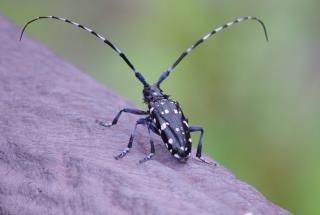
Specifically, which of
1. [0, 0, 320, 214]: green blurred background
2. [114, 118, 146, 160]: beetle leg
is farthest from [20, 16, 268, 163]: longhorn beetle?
[0, 0, 320, 214]: green blurred background

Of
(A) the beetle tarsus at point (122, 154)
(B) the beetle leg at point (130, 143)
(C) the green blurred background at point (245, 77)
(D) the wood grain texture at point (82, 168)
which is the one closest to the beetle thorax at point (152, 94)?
(D) the wood grain texture at point (82, 168)

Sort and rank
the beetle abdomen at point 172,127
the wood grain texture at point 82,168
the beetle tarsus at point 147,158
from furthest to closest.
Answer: the beetle abdomen at point 172,127, the beetle tarsus at point 147,158, the wood grain texture at point 82,168

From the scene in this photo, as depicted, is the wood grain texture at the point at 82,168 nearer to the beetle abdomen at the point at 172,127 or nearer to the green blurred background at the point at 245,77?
the beetle abdomen at the point at 172,127

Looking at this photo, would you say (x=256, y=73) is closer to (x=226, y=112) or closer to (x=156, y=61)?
(x=226, y=112)

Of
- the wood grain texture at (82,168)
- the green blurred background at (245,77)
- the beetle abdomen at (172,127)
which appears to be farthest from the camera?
the green blurred background at (245,77)

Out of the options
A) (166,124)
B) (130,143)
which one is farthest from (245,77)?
(130,143)

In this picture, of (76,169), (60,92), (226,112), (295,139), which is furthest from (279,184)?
(76,169)

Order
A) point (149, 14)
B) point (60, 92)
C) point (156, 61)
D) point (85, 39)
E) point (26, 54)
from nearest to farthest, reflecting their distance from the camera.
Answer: point (60, 92) < point (26, 54) < point (156, 61) < point (149, 14) < point (85, 39)
